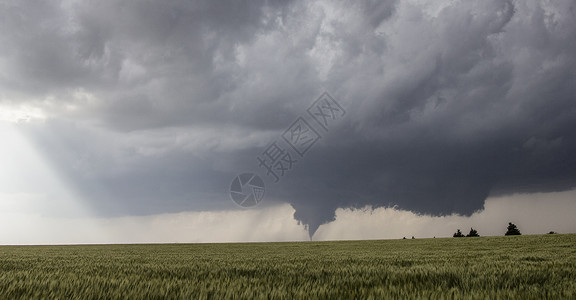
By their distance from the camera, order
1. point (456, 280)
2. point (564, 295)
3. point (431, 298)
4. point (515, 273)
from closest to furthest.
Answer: point (431, 298) < point (564, 295) < point (456, 280) < point (515, 273)

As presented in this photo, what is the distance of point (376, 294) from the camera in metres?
4.92

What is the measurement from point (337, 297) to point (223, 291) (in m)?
1.61

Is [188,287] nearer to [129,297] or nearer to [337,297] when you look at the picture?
[129,297]

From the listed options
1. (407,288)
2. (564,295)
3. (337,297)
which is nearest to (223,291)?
(337,297)

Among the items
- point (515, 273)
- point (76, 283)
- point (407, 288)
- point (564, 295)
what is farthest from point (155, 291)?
point (515, 273)

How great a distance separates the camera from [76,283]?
19.6 ft

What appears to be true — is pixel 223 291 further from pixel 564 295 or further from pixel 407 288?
pixel 564 295

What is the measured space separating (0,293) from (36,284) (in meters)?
0.82

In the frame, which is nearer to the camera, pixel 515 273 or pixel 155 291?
pixel 155 291

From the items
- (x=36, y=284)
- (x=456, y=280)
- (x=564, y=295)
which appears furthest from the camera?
(x=456, y=280)

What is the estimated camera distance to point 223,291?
199 inches

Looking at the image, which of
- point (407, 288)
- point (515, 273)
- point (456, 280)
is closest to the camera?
point (407, 288)

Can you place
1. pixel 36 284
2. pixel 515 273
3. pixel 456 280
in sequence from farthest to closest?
pixel 515 273 < pixel 456 280 < pixel 36 284

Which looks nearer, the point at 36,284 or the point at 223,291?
the point at 223,291
